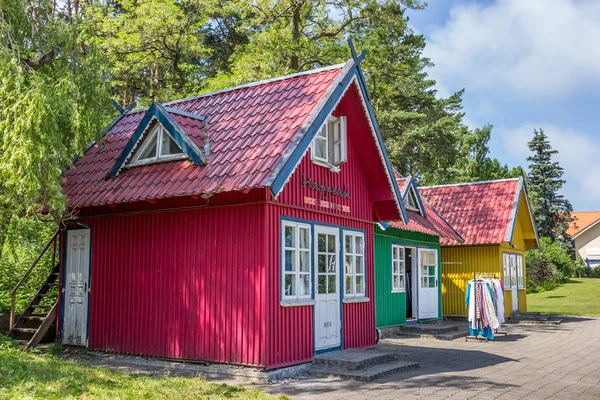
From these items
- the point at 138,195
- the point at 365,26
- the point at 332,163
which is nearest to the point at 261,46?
the point at 365,26

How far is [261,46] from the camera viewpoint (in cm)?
2328

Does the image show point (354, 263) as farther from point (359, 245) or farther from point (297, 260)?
point (297, 260)

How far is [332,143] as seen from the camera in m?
12.6

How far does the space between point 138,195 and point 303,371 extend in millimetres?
4433

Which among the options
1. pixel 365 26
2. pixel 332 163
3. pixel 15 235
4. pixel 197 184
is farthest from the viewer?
pixel 365 26

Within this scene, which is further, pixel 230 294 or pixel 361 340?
pixel 361 340

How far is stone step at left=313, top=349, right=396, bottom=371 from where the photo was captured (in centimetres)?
1074

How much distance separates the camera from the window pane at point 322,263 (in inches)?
470

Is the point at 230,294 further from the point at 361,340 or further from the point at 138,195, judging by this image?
the point at 361,340

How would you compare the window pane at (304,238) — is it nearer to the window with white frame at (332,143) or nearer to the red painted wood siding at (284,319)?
the red painted wood siding at (284,319)

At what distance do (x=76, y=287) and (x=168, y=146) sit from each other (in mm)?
3953

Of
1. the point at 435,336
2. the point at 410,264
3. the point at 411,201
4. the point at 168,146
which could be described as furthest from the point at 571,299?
the point at 168,146

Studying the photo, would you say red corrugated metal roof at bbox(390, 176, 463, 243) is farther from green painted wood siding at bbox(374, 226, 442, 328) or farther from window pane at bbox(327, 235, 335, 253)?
window pane at bbox(327, 235, 335, 253)

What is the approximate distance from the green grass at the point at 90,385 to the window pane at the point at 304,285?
2666 millimetres
